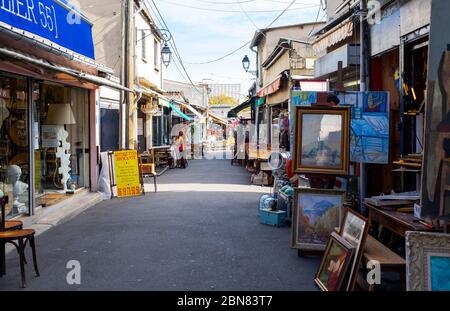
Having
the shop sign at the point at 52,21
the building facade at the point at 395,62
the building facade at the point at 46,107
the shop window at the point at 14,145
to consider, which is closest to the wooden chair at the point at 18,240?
the building facade at the point at 46,107

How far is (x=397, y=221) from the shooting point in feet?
16.6

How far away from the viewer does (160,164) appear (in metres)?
23.3

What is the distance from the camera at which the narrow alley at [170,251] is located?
556 centimetres

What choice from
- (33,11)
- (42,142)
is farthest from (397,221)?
(42,142)

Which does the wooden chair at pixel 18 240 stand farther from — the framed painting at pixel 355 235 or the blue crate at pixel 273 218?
the blue crate at pixel 273 218

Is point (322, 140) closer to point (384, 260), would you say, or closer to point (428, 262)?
point (384, 260)

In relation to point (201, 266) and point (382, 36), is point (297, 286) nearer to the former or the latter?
point (201, 266)

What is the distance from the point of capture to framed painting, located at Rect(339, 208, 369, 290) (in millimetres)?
4777

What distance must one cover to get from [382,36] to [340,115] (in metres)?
2.27

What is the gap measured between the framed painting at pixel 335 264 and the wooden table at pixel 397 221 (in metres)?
0.56

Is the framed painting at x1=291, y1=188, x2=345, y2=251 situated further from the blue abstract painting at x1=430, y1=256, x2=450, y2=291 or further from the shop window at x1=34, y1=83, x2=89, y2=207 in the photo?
the shop window at x1=34, y1=83, x2=89, y2=207

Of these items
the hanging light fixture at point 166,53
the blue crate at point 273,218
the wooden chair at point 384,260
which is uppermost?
the hanging light fixture at point 166,53
